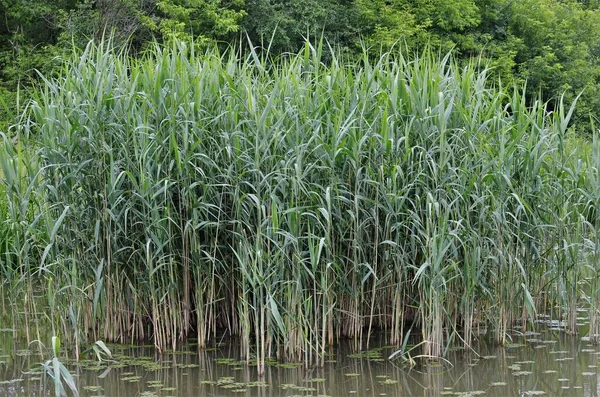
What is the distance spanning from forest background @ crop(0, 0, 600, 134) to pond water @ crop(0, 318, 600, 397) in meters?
9.88

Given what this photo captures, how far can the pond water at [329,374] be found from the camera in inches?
233

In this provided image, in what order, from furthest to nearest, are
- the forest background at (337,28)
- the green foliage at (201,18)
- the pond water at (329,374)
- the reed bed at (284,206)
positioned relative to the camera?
1. the forest background at (337,28)
2. the green foliage at (201,18)
3. the reed bed at (284,206)
4. the pond water at (329,374)

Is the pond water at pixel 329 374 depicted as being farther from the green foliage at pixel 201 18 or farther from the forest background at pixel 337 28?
the green foliage at pixel 201 18

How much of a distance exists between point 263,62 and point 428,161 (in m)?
1.92

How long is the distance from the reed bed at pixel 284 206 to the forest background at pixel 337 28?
29.0 ft

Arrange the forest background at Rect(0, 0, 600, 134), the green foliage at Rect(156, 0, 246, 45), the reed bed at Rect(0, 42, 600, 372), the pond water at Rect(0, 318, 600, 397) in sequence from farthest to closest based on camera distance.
Result: the forest background at Rect(0, 0, 600, 134) < the green foliage at Rect(156, 0, 246, 45) < the reed bed at Rect(0, 42, 600, 372) < the pond water at Rect(0, 318, 600, 397)

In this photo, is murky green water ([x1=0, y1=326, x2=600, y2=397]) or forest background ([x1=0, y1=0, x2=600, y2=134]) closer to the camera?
murky green water ([x1=0, y1=326, x2=600, y2=397])

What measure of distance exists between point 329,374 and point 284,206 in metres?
1.40

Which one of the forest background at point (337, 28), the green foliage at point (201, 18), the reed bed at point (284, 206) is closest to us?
the reed bed at point (284, 206)

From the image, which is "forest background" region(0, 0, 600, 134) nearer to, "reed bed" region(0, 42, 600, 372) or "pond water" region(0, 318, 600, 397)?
"reed bed" region(0, 42, 600, 372)

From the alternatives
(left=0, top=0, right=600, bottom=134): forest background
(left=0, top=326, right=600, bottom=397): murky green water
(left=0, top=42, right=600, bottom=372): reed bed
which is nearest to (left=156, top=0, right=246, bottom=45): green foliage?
(left=0, top=0, right=600, bottom=134): forest background

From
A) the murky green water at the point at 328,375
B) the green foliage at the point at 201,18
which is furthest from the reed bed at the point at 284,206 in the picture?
the green foliage at the point at 201,18

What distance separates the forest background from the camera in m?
18.4

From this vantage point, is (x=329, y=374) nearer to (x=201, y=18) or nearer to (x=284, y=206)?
(x=284, y=206)
